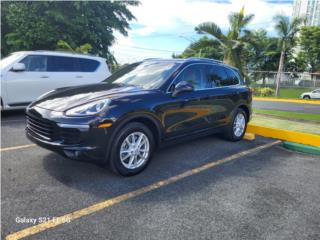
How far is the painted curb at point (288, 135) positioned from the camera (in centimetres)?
556

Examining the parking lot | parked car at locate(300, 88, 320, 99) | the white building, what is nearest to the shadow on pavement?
the parking lot

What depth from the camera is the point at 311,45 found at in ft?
144

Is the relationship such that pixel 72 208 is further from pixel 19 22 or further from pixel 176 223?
pixel 19 22

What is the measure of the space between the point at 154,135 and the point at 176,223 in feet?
5.19

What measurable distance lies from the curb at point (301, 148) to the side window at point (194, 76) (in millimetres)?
2337

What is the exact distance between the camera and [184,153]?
4.85 metres

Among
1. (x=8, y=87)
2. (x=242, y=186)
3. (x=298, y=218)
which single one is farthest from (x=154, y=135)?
(x=8, y=87)

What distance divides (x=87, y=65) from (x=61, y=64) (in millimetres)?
828

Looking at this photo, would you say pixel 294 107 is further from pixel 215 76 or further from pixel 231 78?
pixel 215 76

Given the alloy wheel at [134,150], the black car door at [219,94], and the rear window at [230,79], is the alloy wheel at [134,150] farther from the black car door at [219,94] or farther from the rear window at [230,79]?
the rear window at [230,79]

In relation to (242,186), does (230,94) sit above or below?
above

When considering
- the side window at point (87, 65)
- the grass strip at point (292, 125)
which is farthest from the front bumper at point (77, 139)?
the grass strip at point (292, 125)

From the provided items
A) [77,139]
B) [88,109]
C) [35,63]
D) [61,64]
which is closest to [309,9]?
[61,64]

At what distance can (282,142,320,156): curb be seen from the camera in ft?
17.3
